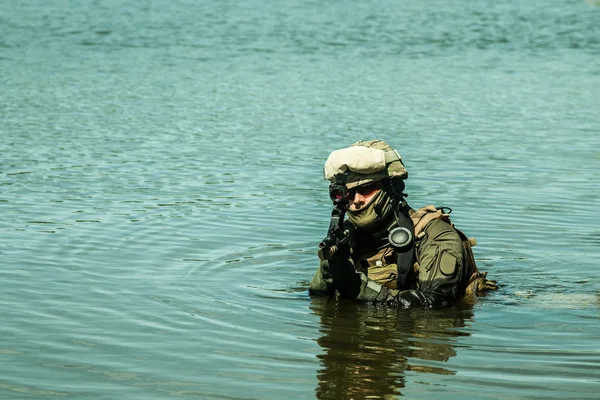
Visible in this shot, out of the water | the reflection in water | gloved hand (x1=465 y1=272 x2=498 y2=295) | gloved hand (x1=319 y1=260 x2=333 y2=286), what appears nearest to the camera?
the reflection in water

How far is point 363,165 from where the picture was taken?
25.0 feet

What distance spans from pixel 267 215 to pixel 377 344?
4.86 metres

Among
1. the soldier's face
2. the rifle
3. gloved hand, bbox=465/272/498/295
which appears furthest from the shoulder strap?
gloved hand, bbox=465/272/498/295

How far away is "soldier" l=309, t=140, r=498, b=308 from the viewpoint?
7621mm

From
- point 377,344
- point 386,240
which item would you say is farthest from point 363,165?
point 377,344

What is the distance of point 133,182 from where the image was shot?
45.8 ft

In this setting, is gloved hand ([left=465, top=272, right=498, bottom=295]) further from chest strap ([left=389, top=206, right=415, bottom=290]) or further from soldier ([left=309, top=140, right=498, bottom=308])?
chest strap ([left=389, top=206, right=415, bottom=290])

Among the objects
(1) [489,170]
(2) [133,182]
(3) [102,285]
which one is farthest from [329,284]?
(1) [489,170]

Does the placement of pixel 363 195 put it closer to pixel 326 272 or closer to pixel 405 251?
pixel 405 251

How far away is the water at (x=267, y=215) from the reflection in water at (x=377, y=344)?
2 centimetres

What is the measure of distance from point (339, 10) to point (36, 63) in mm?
17452

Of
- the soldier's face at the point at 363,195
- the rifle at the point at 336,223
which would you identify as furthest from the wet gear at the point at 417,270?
the soldier's face at the point at 363,195

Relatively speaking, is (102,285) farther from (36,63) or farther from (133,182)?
(36,63)

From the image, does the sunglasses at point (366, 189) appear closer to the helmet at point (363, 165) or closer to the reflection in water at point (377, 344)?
the helmet at point (363, 165)
